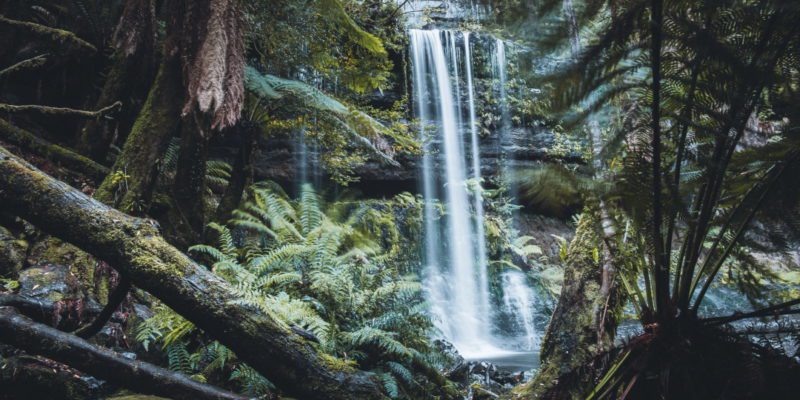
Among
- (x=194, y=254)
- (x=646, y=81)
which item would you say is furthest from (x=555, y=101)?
(x=194, y=254)

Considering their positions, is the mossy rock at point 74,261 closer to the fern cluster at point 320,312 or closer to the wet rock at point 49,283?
the wet rock at point 49,283

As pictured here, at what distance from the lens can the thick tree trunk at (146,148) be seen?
12.3 feet

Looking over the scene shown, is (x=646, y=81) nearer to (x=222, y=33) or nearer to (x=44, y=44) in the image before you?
(x=222, y=33)

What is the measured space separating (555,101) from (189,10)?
133 inches

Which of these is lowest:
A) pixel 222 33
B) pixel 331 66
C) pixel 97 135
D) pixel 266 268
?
pixel 266 268

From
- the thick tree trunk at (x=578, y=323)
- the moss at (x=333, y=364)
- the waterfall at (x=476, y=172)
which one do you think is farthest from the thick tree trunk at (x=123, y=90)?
the waterfall at (x=476, y=172)

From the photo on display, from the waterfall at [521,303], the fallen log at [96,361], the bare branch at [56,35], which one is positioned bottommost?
the fallen log at [96,361]

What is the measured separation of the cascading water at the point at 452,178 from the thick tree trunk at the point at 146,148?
621 centimetres

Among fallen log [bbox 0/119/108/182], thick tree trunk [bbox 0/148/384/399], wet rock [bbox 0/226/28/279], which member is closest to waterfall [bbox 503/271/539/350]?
thick tree trunk [bbox 0/148/384/399]

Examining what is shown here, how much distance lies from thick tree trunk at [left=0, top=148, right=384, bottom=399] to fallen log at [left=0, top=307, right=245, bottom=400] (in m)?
0.24

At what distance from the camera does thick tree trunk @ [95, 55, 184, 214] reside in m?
3.75

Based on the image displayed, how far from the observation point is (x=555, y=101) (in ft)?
4.60

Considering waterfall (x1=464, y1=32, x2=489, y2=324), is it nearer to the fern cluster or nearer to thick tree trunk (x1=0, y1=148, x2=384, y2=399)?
the fern cluster

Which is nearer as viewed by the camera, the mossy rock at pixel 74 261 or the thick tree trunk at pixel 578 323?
the thick tree trunk at pixel 578 323
